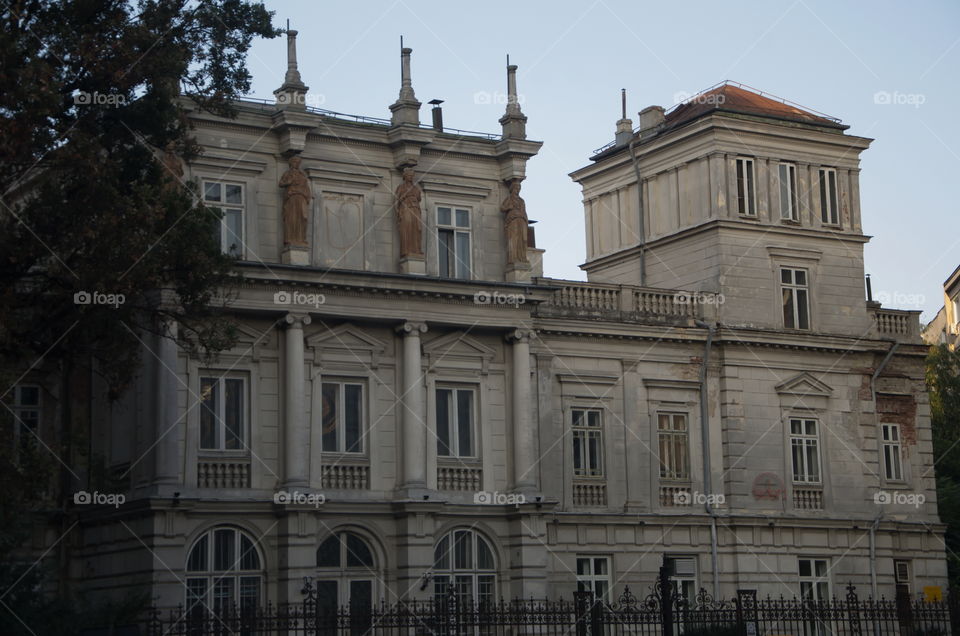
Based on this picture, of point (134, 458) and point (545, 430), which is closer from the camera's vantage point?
point (134, 458)

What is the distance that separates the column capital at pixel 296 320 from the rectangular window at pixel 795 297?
50.6 ft

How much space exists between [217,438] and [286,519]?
2501 millimetres

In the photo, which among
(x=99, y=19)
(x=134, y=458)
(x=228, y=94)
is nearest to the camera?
(x=99, y=19)

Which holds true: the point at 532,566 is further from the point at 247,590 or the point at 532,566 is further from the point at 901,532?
→ the point at 901,532

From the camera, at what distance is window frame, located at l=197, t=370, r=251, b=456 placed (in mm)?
35938

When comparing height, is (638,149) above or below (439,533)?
above

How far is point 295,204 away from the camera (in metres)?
37.1

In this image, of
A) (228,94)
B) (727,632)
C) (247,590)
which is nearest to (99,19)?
(228,94)

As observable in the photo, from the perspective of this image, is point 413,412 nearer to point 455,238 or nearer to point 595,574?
point 455,238

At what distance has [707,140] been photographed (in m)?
45.0

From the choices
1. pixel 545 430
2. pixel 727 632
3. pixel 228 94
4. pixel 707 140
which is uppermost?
pixel 707 140

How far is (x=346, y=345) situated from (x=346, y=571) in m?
5.40

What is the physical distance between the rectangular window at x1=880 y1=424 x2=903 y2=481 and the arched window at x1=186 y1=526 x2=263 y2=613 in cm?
2002

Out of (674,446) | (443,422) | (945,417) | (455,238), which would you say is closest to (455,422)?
(443,422)
